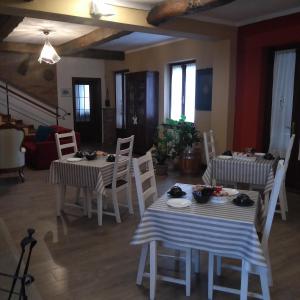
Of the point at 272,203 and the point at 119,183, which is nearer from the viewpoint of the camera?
the point at 272,203

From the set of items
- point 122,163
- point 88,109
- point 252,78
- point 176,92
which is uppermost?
point 252,78

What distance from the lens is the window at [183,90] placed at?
668cm

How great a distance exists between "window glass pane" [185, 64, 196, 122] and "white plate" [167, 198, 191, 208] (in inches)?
179

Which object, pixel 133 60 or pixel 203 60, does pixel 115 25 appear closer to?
pixel 203 60

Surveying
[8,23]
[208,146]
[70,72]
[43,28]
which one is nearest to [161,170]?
[208,146]

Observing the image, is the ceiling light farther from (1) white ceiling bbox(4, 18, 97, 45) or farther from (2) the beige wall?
(2) the beige wall

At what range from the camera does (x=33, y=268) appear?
→ 2717mm

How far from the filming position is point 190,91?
6711 mm

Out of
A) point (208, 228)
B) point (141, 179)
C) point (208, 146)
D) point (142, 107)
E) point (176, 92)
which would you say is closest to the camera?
point (208, 228)

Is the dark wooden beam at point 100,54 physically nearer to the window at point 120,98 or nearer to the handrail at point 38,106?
the window at point 120,98

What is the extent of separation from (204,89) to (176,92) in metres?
1.10

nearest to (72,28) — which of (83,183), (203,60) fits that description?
(203,60)

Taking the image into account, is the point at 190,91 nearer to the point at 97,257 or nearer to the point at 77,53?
the point at 77,53

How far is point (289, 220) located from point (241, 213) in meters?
2.02
